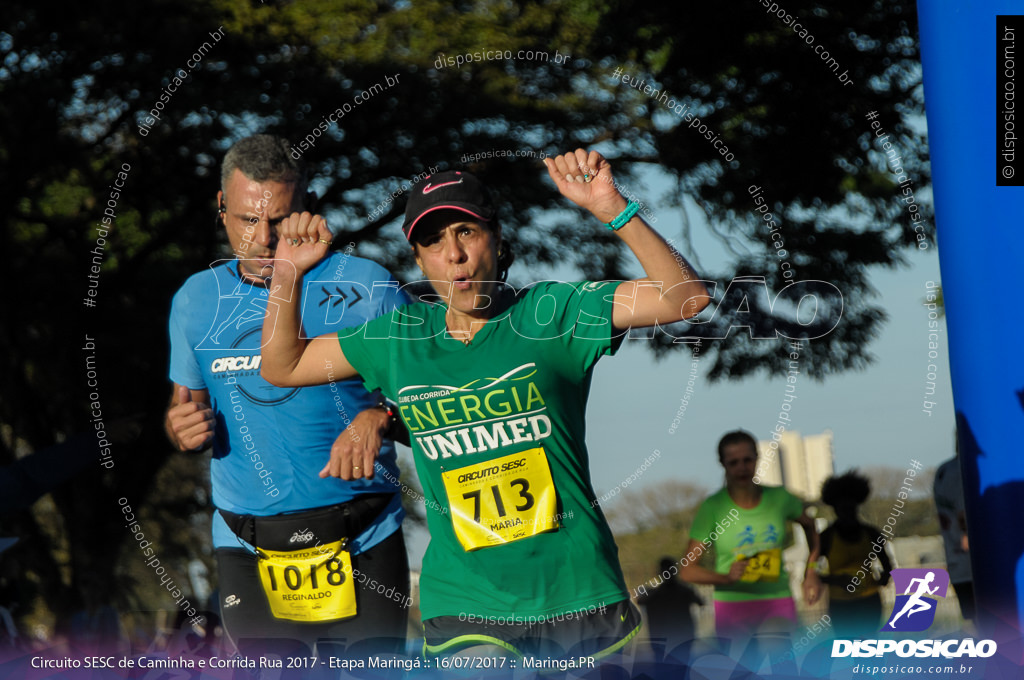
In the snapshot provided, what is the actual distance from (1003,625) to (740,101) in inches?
177

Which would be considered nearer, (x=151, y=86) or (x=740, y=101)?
(x=740, y=101)

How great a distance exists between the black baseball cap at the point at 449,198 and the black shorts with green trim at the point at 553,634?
1024 millimetres

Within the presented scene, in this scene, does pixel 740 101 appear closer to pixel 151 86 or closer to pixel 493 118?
pixel 493 118

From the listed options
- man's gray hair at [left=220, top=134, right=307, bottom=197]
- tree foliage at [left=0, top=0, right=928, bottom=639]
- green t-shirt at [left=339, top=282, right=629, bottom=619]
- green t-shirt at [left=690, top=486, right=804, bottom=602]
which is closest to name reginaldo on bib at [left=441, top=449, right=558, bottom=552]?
green t-shirt at [left=339, top=282, right=629, bottom=619]

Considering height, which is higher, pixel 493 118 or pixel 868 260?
pixel 493 118

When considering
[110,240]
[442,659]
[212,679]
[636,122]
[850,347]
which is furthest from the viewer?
[110,240]

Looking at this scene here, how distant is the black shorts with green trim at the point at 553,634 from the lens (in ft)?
8.38

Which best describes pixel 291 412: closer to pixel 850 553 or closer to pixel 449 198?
pixel 449 198

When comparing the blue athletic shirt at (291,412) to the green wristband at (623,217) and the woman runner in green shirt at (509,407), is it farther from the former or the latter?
the green wristband at (623,217)

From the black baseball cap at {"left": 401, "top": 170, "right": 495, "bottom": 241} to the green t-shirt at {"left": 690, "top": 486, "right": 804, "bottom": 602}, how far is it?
89.5 inches

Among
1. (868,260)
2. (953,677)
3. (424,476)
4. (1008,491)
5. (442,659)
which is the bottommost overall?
(953,677)

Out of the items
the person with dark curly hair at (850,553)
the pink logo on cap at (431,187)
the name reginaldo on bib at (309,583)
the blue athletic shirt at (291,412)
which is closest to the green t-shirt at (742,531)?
the person with dark curly hair at (850,553)

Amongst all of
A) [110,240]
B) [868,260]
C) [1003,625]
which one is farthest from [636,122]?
[1003,625]

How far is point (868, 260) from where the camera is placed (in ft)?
23.2
